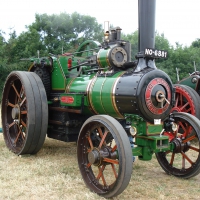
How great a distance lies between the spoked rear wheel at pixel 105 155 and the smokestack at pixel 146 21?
96 centimetres

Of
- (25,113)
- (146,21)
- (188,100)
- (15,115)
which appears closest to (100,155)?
(146,21)

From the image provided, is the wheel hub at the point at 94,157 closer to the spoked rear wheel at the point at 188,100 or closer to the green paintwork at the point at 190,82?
the spoked rear wheel at the point at 188,100

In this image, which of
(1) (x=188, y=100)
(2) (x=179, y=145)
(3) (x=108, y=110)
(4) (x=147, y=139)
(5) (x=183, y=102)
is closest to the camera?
(4) (x=147, y=139)

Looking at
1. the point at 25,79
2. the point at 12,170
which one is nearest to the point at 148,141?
the point at 12,170

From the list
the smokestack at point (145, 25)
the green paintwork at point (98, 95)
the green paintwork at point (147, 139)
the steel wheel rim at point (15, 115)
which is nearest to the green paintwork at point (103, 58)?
the green paintwork at point (98, 95)

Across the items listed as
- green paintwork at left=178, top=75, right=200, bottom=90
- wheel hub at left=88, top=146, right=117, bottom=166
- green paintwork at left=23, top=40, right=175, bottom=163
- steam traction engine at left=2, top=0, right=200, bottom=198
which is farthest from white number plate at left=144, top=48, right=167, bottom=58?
green paintwork at left=178, top=75, right=200, bottom=90

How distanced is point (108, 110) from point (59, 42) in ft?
60.3

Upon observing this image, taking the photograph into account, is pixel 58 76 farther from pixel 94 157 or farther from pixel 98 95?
pixel 94 157

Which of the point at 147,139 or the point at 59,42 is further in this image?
the point at 59,42

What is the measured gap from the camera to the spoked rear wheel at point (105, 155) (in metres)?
2.58

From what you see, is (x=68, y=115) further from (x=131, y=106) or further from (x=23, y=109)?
(x=131, y=106)

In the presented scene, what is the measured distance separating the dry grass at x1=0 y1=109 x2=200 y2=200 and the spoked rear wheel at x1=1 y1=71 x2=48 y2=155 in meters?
0.24

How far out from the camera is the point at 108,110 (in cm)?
357

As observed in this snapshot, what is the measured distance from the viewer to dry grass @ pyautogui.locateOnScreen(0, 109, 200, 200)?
9.64 feet
